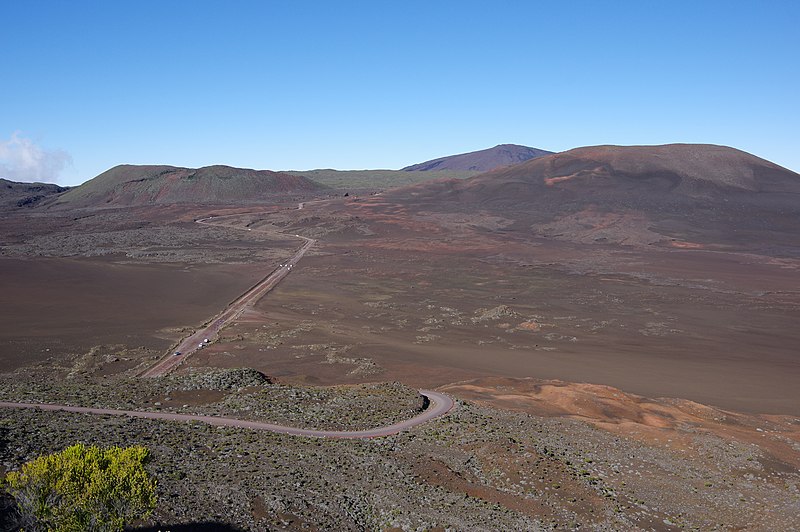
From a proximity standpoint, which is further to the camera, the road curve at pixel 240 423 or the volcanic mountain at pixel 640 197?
the volcanic mountain at pixel 640 197

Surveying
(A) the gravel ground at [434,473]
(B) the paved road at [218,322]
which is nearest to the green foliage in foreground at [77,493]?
(A) the gravel ground at [434,473]

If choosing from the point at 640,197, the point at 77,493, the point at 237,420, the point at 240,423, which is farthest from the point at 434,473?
the point at 640,197

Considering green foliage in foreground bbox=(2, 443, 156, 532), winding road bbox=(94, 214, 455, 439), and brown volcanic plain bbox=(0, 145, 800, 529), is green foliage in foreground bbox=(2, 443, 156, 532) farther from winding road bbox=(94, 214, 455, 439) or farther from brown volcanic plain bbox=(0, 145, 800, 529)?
winding road bbox=(94, 214, 455, 439)

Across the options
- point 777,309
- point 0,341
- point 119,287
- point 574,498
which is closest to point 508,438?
point 574,498

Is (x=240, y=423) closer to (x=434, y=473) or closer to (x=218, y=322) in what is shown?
(x=434, y=473)

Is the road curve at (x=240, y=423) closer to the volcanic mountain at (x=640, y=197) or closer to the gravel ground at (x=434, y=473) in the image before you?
the gravel ground at (x=434, y=473)

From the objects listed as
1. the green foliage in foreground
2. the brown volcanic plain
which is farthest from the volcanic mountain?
the green foliage in foreground
